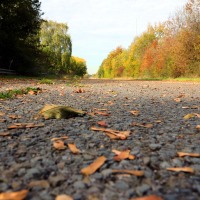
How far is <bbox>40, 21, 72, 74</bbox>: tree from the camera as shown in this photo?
4428 cm

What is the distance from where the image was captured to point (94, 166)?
1.55 metres

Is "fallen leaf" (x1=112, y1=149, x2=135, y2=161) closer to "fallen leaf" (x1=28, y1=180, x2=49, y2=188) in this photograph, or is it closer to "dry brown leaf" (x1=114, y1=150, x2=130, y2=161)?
"dry brown leaf" (x1=114, y1=150, x2=130, y2=161)

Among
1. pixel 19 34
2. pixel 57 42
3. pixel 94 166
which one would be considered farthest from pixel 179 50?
pixel 94 166

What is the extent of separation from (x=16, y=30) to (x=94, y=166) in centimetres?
2146

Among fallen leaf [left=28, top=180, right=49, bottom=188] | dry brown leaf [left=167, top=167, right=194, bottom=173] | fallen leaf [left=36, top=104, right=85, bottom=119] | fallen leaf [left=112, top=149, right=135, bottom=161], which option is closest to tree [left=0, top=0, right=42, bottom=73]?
fallen leaf [left=36, top=104, right=85, bottom=119]

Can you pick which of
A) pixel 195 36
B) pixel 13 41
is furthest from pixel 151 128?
pixel 195 36

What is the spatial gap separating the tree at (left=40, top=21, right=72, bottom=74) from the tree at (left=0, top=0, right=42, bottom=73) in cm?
2203

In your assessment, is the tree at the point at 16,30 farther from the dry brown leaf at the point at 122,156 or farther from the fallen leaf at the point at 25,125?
the dry brown leaf at the point at 122,156

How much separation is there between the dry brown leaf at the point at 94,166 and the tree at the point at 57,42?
42577 mm

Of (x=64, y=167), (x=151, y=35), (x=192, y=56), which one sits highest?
(x=151, y=35)

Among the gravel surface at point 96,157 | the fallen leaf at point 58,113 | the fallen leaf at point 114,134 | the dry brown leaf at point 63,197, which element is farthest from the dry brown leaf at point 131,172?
the fallen leaf at point 58,113

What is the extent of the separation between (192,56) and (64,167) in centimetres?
2583

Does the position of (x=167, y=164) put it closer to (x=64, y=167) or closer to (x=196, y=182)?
(x=196, y=182)

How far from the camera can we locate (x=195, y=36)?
2480cm
